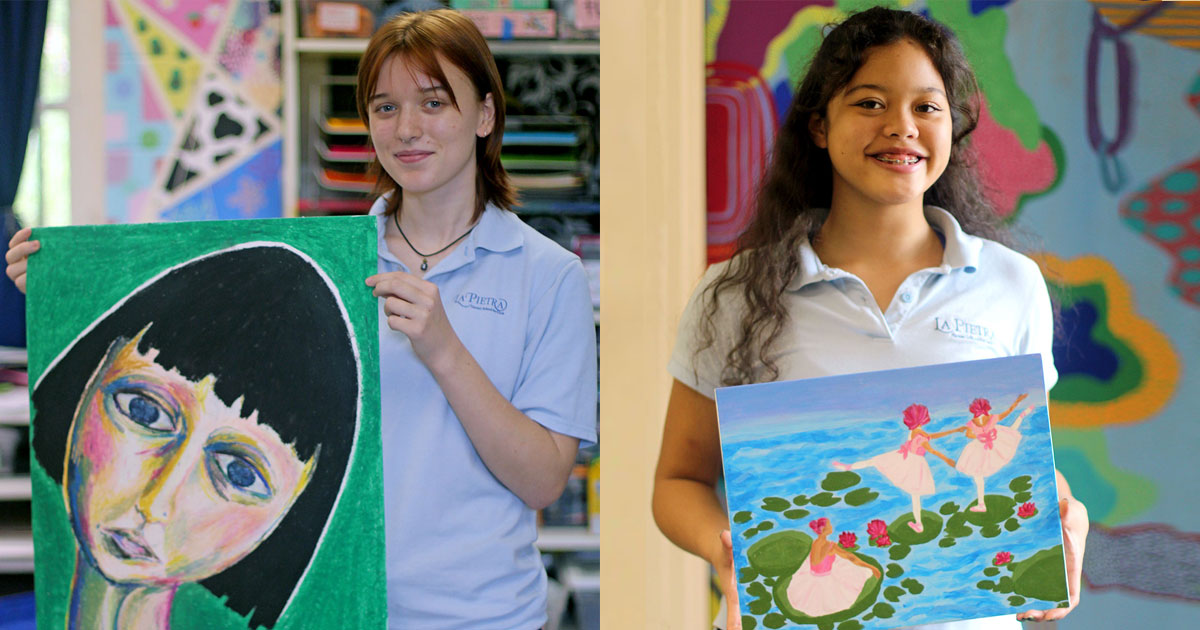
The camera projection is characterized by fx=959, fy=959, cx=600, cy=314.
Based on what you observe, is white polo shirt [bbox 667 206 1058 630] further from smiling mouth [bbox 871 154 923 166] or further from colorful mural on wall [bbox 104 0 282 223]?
colorful mural on wall [bbox 104 0 282 223]

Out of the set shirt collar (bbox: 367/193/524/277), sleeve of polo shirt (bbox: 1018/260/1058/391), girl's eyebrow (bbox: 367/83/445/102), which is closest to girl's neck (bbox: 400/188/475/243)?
shirt collar (bbox: 367/193/524/277)

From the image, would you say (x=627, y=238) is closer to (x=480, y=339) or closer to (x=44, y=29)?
(x=480, y=339)

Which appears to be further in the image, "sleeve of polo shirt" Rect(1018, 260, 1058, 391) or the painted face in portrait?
"sleeve of polo shirt" Rect(1018, 260, 1058, 391)

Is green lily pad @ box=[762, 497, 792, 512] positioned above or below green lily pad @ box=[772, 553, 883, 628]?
above

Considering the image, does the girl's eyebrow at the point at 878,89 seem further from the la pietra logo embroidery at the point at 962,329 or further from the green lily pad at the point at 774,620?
the green lily pad at the point at 774,620

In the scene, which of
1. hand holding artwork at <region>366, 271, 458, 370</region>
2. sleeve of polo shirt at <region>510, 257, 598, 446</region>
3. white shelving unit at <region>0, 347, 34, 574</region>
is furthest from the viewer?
white shelving unit at <region>0, 347, 34, 574</region>

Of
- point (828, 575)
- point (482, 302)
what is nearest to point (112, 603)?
point (482, 302)

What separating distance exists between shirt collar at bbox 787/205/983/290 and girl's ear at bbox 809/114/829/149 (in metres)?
0.15

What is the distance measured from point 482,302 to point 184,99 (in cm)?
176

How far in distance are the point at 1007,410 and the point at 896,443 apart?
0.48ft

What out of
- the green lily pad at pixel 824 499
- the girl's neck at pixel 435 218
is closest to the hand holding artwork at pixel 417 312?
the girl's neck at pixel 435 218

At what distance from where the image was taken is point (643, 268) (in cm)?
214

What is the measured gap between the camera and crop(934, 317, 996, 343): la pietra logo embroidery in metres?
1.28

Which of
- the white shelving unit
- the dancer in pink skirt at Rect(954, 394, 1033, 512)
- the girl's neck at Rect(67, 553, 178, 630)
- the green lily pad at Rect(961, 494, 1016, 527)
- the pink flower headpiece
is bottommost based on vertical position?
the white shelving unit
